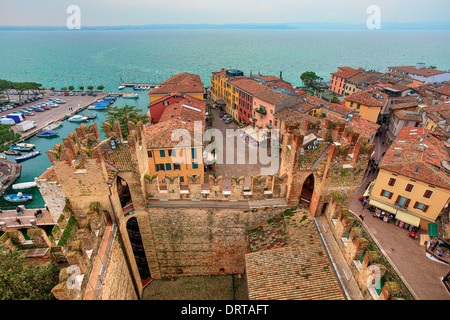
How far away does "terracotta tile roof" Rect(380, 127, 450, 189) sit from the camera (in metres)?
26.0

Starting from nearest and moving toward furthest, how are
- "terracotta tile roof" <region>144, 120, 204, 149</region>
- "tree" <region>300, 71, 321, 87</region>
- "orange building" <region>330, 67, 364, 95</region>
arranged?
"terracotta tile roof" <region>144, 120, 204, 149</region> → "orange building" <region>330, 67, 364, 95</region> → "tree" <region>300, 71, 321, 87</region>

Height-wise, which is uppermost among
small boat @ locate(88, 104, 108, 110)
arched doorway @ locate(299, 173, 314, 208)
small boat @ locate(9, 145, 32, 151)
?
arched doorway @ locate(299, 173, 314, 208)

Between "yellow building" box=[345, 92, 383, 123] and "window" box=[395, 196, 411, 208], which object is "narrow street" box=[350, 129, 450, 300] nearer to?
"window" box=[395, 196, 411, 208]

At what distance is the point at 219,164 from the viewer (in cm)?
3834

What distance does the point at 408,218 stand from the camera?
92.3ft

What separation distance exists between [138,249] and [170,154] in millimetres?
14247

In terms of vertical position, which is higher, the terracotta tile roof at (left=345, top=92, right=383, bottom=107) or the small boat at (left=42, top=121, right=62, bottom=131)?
the terracotta tile roof at (left=345, top=92, right=383, bottom=107)

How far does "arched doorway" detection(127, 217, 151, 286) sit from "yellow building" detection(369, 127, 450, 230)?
90.0 ft

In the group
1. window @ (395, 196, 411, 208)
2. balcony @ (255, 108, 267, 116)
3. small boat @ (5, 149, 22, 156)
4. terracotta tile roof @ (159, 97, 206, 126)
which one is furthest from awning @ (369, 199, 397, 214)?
small boat @ (5, 149, 22, 156)

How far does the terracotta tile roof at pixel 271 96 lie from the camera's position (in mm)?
46062

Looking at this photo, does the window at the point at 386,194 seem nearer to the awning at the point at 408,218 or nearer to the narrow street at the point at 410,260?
the awning at the point at 408,218

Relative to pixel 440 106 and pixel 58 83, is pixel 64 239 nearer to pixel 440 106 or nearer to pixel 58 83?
pixel 440 106

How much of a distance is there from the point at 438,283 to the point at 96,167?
2943 cm

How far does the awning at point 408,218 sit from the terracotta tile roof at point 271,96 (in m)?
26.6
